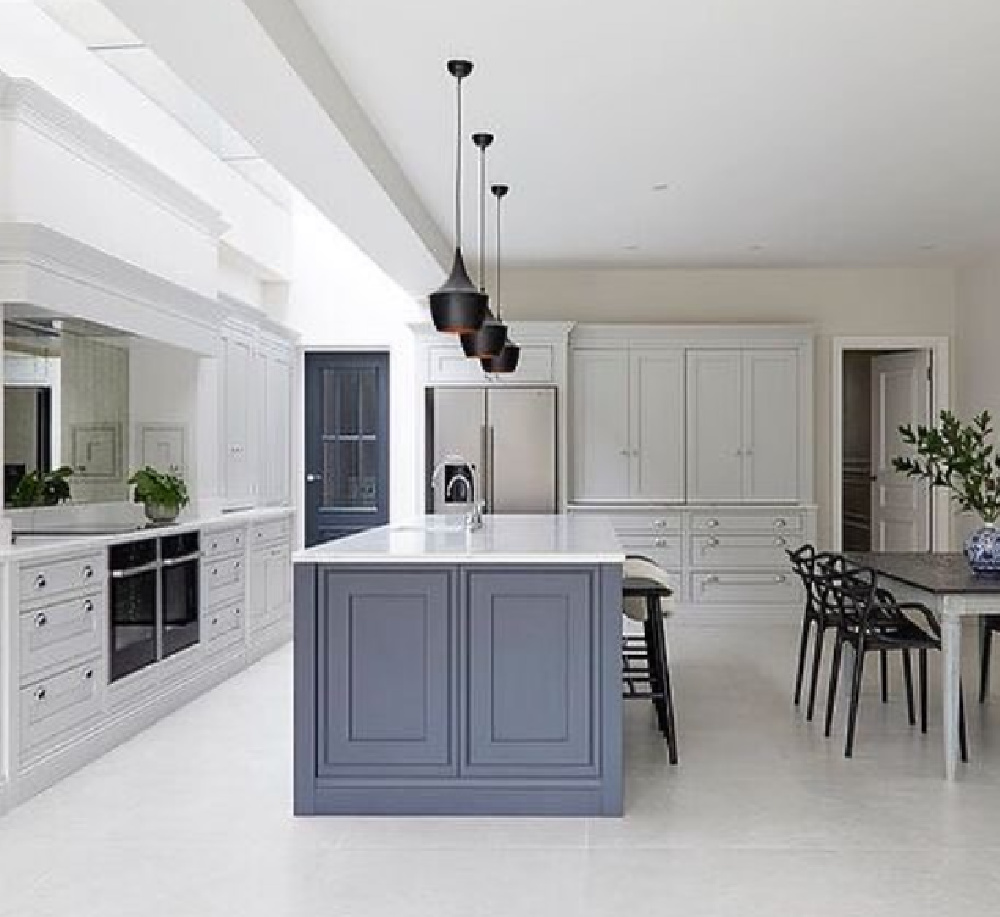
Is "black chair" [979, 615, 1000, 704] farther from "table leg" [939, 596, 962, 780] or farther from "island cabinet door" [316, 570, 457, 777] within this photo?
"island cabinet door" [316, 570, 457, 777]

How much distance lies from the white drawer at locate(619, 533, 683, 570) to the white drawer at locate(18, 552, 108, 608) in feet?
15.2

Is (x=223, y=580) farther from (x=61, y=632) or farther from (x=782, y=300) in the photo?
(x=782, y=300)

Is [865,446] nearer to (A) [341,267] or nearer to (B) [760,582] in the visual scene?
(B) [760,582]

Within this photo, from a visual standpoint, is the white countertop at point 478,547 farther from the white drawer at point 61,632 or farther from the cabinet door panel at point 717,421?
the cabinet door panel at point 717,421

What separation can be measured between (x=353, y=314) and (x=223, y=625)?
353 cm

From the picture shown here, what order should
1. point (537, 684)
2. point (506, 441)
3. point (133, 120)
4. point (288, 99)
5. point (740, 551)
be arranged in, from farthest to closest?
point (740, 551) < point (506, 441) < point (133, 120) < point (537, 684) < point (288, 99)

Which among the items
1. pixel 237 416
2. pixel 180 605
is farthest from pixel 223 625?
pixel 237 416

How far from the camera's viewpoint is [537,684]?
13.4 ft

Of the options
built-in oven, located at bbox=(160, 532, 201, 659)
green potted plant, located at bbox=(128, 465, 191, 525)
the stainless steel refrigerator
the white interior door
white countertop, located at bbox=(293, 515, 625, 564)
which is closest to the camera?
white countertop, located at bbox=(293, 515, 625, 564)

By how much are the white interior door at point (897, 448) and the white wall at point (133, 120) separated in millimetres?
5086

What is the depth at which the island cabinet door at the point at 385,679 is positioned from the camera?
161 inches

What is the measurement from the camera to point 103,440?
6.05m

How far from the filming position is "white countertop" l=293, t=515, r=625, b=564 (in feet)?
13.3

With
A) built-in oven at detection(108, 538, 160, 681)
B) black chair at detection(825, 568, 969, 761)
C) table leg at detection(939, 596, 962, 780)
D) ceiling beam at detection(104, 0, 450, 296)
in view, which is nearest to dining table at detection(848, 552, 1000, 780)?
table leg at detection(939, 596, 962, 780)
